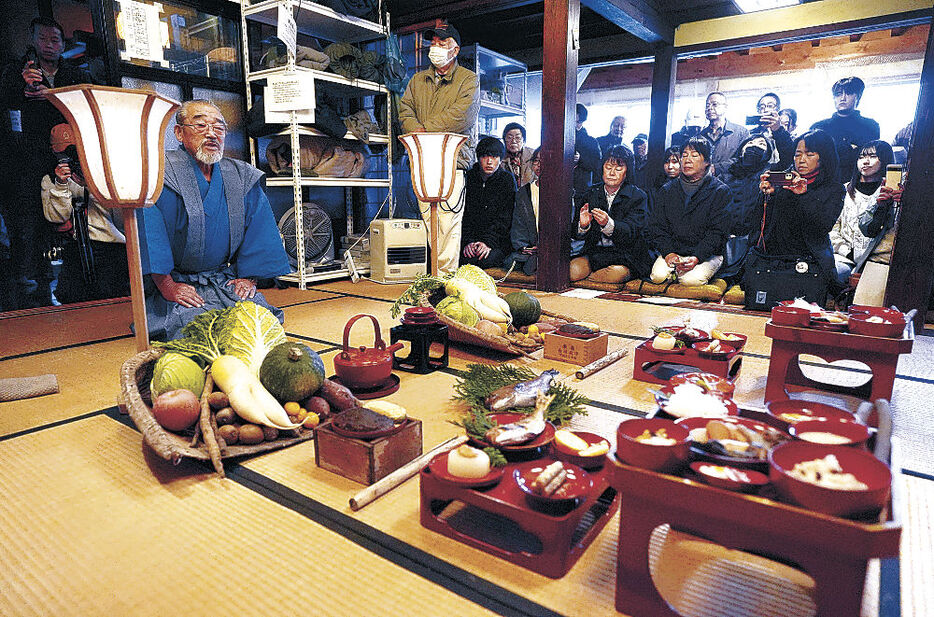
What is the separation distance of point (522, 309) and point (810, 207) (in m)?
2.58

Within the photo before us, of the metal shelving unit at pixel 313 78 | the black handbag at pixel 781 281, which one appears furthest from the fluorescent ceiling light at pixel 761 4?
the metal shelving unit at pixel 313 78

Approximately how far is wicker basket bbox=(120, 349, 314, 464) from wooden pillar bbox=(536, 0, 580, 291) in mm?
3295

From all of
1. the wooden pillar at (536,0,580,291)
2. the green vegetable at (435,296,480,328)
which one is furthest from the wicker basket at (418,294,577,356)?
the wooden pillar at (536,0,580,291)

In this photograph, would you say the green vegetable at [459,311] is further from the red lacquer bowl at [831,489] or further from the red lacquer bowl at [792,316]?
the red lacquer bowl at [831,489]

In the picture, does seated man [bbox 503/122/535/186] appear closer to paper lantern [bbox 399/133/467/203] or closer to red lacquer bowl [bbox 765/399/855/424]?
paper lantern [bbox 399/133/467/203]

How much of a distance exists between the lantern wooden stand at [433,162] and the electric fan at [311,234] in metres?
2.45

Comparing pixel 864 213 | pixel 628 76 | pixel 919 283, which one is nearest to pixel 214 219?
pixel 919 283

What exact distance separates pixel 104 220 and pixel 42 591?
3774mm

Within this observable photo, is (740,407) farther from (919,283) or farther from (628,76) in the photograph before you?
(628,76)

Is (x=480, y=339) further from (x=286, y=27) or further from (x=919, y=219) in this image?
(x=286, y=27)

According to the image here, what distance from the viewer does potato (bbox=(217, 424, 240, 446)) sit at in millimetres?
1618

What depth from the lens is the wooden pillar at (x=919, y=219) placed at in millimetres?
3484

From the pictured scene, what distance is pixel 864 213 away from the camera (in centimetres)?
454

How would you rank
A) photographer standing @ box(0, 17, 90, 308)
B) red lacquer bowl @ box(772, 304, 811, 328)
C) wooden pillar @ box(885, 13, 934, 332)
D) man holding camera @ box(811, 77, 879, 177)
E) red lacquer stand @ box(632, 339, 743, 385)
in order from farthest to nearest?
man holding camera @ box(811, 77, 879, 177), photographer standing @ box(0, 17, 90, 308), wooden pillar @ box(885, 13, 934, 332), red lacquer stand @ box(632, 339, 743, 385), red lacquer bowl @ box(772, 304, 811, 328)
